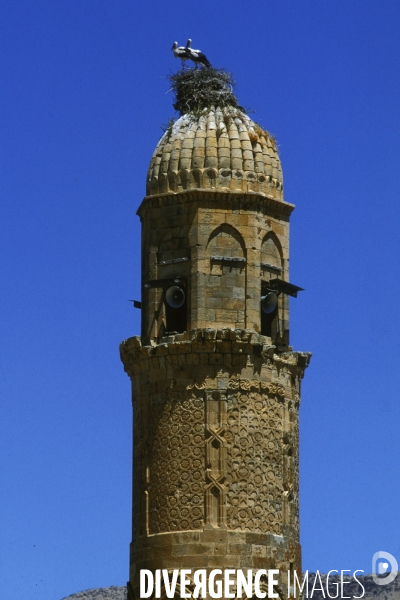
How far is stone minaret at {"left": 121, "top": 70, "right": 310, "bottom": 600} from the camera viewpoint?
112 ft

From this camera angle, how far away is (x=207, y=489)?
1344 inches

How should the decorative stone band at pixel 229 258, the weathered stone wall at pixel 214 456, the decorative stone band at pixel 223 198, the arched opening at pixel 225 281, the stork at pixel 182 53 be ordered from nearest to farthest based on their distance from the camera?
the weathered stone wall at pixel 214 456 < the arched opening at pixel 225 281 < the decorative stone band at pixel 229 258 < the decorative stone band at pixel 223 198 < the stork at pixel 182 53

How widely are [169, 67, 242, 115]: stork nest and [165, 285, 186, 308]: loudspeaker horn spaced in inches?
162

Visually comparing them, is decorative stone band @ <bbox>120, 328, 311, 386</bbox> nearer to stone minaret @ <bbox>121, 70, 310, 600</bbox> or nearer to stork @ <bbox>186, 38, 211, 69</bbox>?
stone minaret @ <bbox>121, 70, 310, 600</bbox>

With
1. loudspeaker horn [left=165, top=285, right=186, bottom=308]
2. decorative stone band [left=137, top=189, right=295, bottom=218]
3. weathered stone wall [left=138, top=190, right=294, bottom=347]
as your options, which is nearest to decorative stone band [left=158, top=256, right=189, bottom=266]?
weathered stone wall [left=138, top=190, right=294, bottom=347]

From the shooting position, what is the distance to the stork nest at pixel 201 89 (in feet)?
121

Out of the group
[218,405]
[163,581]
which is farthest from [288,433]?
[163,581]

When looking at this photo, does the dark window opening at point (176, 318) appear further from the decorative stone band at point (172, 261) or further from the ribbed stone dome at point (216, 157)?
the ribbed stone dome at point (216, 157)

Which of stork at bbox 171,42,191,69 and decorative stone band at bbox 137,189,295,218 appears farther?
stork at bbox 171,42,191,69

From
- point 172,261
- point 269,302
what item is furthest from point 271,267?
point 172,261

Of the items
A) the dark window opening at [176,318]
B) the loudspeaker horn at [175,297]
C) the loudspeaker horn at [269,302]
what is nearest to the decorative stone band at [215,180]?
the loudspeaker horn at [175,297]

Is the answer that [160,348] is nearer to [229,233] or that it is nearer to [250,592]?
[229,233]

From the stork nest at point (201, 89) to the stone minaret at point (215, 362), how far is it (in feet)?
1.06

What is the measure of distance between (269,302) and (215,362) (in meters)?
1.94
